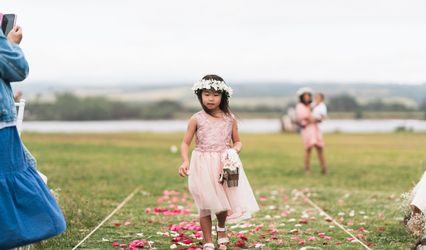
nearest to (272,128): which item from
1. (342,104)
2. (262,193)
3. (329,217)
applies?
(342,104)

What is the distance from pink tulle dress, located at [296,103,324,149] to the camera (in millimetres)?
16484

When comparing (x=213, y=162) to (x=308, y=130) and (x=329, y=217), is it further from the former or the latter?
(x=308, y=130)

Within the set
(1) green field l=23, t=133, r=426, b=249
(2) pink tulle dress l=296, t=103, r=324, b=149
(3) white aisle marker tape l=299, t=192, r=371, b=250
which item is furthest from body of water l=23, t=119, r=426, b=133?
(3) white aisle marker tape l=299, t=192, r=371, b=250

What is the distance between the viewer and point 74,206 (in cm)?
969

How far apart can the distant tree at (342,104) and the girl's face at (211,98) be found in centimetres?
4535

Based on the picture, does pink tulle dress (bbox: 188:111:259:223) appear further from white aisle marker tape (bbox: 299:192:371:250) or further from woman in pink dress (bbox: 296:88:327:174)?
woman in pink dress (bbox: 296:88:327:174)

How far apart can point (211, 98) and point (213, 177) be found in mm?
704

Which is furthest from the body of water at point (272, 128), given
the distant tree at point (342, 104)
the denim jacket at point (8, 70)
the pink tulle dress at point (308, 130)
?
the denim jacket at point (8, 70)

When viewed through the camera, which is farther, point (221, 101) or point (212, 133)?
→ point (221, 101)

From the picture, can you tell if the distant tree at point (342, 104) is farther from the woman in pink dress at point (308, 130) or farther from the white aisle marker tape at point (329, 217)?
the white aisle marker tape at point (329, 217)

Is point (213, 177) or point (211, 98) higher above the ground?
point (211, 98)

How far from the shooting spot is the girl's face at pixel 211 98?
271 inches

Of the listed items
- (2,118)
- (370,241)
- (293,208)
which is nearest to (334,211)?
(293,208)

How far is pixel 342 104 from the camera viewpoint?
5322cm
